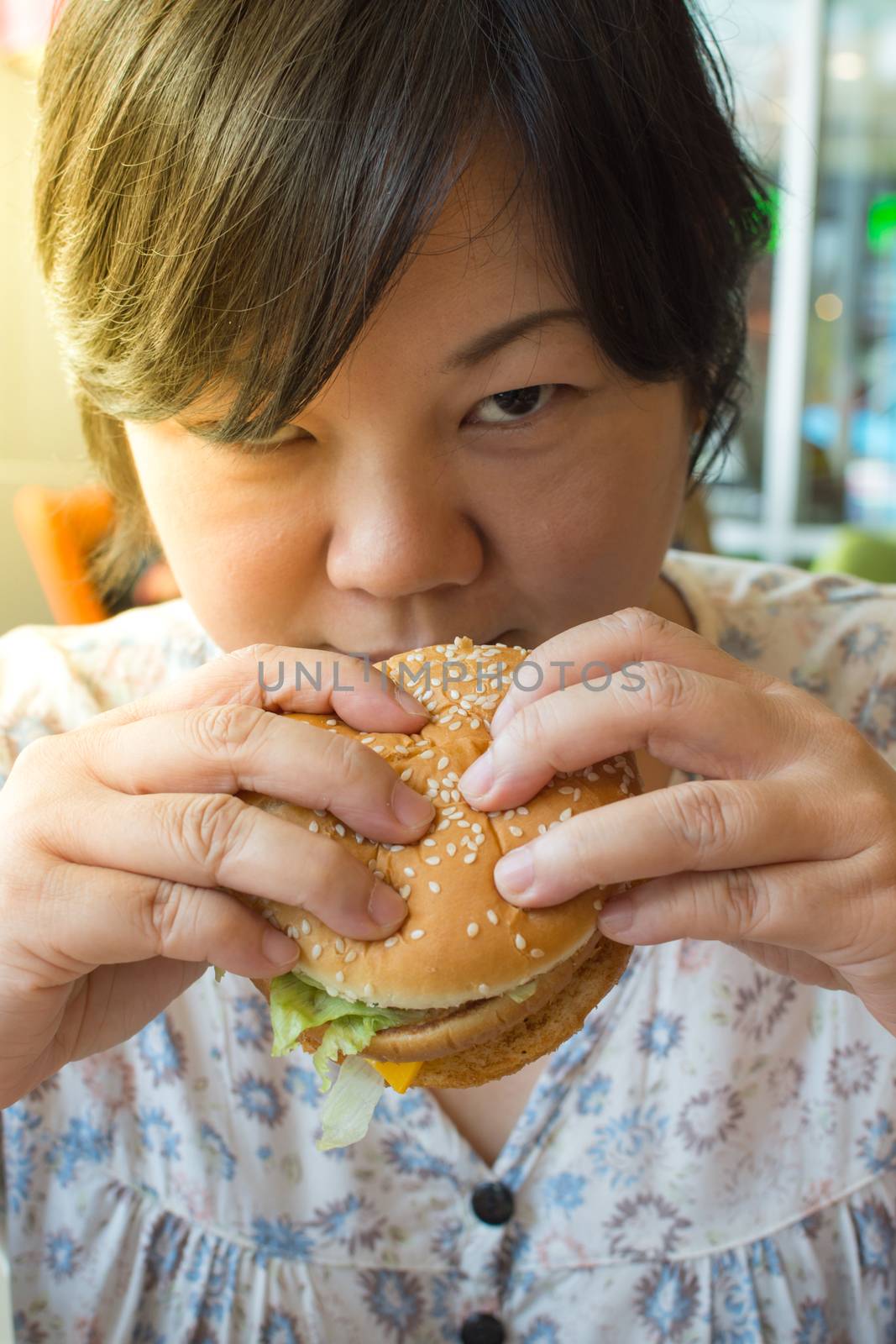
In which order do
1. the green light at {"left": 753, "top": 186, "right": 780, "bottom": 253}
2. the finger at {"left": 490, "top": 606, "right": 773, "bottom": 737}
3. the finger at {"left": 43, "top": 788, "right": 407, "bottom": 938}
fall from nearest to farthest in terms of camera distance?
the finger at {"left": 43, "top": 788, "right": 407, "bottom": 938}
the finger at {"left": 490, "top": 606, "right": 773, "bottom": 737}
the green light at {"left": 753, "top": 186, "right": 780, "bottom": 253}

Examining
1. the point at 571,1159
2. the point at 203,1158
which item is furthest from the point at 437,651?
the point at 203,1158

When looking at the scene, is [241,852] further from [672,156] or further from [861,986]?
[672,156]

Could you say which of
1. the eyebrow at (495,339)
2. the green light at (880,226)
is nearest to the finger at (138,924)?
the eyebrow at (495,339)

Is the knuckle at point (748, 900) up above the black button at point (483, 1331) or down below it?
above

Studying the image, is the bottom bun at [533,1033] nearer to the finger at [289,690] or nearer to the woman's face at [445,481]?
the finger at [289,690]

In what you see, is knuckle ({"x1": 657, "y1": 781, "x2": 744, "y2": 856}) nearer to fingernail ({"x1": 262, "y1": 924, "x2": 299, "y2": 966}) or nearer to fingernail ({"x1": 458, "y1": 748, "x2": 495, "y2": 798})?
fingernail ({"x1": 458, "y1": 748, "x2": 495, "y2": 798})

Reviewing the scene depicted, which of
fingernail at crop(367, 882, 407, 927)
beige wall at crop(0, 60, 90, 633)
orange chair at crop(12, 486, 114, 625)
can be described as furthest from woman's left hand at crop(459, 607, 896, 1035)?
beige wall at crop(0, 60, 90, 633)
